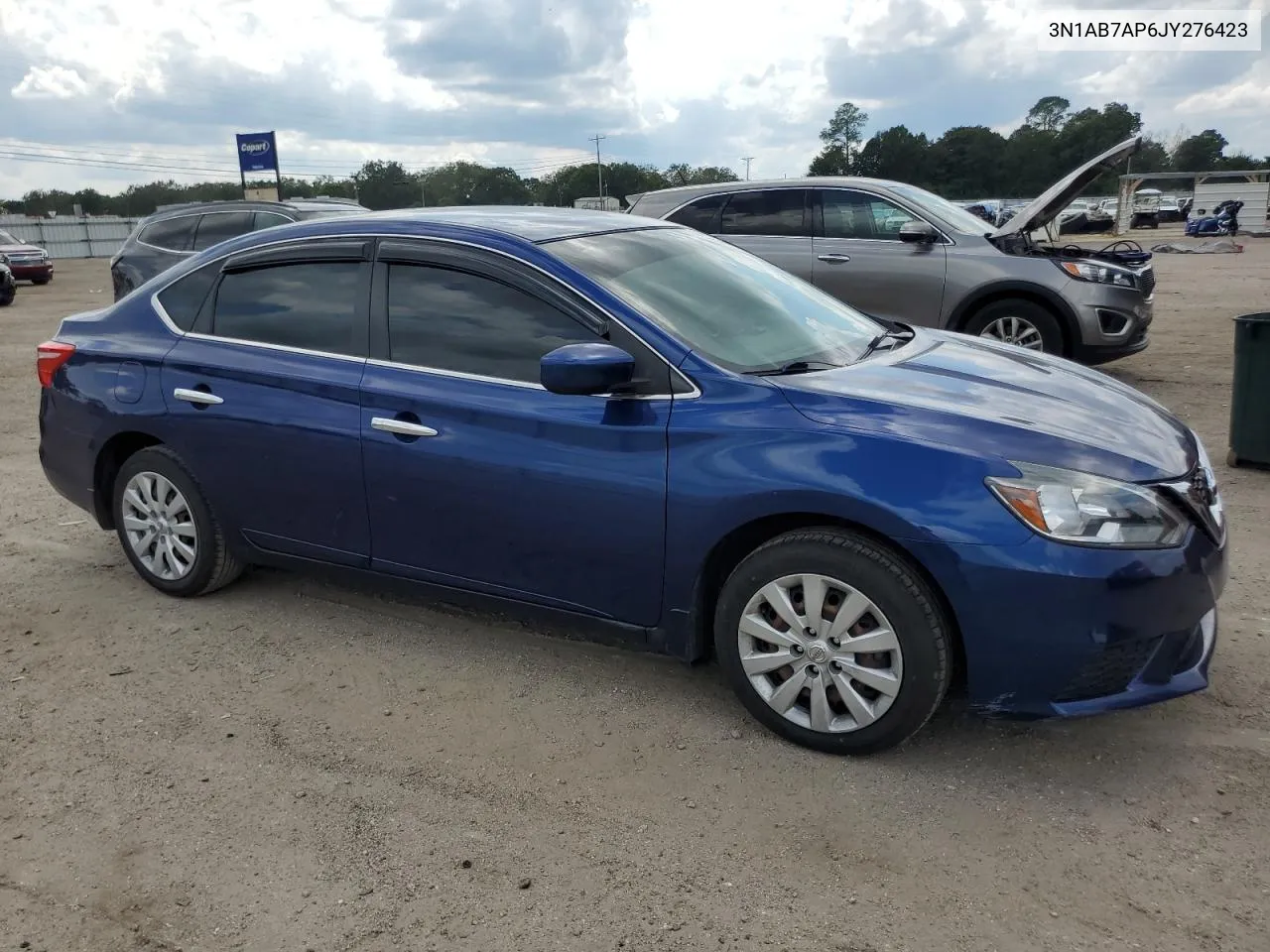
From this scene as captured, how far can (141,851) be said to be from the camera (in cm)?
292

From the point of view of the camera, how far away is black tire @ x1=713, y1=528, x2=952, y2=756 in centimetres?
300

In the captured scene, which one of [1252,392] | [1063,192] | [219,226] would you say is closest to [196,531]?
[1252,392]

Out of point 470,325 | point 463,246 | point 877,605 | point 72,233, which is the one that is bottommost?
point 877,605

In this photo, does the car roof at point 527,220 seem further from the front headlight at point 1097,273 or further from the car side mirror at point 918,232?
the front headlight at point 1097,273

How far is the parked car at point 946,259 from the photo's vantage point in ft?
27.6

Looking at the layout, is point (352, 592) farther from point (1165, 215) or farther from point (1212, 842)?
point (1165, 215)

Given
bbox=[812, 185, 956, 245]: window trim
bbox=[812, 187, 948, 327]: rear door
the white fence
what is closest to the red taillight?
bbox=[812, 187, 948, 327]: rear door

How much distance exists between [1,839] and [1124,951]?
9.96 ft

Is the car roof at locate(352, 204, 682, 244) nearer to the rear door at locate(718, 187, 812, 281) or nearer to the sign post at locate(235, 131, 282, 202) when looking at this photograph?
the rear door at locate(718, 187, 812, 281)

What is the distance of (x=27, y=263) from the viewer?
26.5 metres

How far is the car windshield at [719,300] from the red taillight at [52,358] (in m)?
2.53

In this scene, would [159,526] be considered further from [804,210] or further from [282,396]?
[804,210]

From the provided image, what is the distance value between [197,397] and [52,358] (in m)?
1.03

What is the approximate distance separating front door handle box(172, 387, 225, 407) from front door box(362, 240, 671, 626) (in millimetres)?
817
